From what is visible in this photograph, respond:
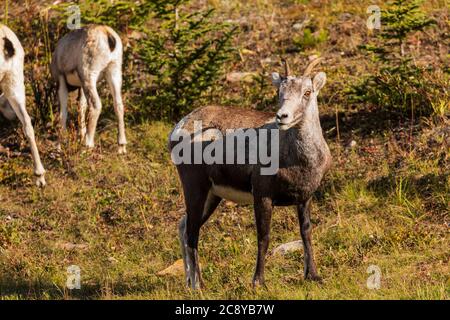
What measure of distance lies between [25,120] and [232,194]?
5.36 metres

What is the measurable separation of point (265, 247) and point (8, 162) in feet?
20.7

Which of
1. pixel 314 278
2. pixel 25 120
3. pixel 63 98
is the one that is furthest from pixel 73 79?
pixel 314 278

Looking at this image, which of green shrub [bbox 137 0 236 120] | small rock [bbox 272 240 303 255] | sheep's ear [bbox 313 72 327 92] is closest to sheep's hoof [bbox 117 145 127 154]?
green shrub [bbox 137 0 236 120]

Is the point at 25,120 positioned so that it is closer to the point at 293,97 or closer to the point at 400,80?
the point at 400,80

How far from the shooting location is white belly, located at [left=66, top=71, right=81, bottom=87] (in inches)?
598

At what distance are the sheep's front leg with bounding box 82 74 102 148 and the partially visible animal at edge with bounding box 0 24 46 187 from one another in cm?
95

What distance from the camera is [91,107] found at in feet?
48.5

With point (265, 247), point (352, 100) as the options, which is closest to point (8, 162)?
point (352, 100)

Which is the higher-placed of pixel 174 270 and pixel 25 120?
pixel 25 120

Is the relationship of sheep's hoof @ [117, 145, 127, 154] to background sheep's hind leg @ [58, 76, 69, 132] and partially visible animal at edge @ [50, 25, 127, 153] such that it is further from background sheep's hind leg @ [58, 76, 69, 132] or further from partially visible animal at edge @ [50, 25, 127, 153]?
background sheep's hind leg @ [58, 76, 69, 132]

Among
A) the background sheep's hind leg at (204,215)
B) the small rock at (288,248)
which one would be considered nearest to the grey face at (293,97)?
the background sheep's hind leg at (204,215)

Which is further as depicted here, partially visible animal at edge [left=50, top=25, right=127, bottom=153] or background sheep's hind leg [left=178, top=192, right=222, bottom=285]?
partially visible animal at edge [left=50, top=25, right=127, bottom=153]

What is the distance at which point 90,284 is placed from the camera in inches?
423

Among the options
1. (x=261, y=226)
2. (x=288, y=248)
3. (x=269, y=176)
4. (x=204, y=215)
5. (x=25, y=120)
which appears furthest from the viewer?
(x=25, y=120)
